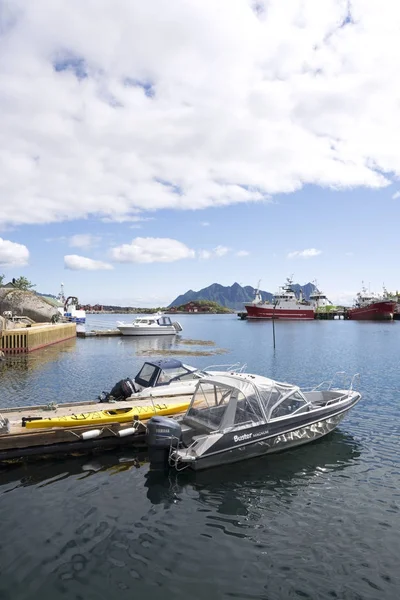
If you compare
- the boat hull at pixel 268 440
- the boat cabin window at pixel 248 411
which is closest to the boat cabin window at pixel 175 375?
the boat cabin window at pixel 248 411

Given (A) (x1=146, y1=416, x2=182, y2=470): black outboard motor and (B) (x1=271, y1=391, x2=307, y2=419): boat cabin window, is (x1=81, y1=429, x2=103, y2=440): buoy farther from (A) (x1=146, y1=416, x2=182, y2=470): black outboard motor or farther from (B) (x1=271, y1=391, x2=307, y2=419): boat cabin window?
(B) (x1=271, y1=391, x2=307, y2=419): boat cabin window

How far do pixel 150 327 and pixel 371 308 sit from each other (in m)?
93.0

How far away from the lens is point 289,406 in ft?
45.3

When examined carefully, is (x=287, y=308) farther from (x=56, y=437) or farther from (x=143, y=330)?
(x=56, y=437)

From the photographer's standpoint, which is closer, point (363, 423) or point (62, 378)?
point (363, 423)

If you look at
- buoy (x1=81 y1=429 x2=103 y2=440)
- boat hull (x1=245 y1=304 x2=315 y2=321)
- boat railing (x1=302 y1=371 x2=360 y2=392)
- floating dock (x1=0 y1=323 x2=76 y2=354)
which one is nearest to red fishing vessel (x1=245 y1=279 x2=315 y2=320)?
boat hull (x1=245 y1=304 x2=315 y2=321)

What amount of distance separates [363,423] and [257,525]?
394 inches

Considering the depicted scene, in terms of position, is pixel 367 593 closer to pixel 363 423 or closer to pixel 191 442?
pixel 191 442

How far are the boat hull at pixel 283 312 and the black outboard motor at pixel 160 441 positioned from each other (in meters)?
118

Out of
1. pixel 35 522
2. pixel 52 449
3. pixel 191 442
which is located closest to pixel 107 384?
pixel 52 449

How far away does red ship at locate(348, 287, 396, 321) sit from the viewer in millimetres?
129875

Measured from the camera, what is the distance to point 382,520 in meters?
9.48

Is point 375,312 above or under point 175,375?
above

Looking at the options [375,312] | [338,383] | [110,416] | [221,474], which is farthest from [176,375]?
[375,312]
